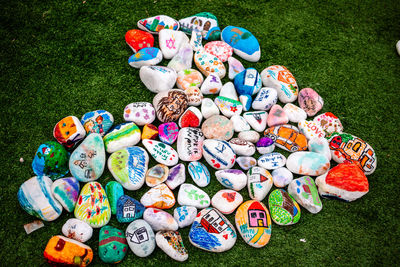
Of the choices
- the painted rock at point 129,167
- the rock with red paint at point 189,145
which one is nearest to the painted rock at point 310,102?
the rock with red paint at point 189,145

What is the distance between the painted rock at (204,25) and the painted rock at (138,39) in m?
0.33

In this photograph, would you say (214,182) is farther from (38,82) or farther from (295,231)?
(38,82)

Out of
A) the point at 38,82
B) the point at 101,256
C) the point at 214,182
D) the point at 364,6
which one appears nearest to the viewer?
the point at 101,256

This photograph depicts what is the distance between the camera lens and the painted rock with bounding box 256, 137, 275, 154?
1911 millimetres

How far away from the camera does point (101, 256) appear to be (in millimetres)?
1535

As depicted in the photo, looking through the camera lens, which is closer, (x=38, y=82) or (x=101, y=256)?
(x=101, y=256)

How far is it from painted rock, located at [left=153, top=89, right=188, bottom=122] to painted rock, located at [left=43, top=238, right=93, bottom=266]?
3.03 feet

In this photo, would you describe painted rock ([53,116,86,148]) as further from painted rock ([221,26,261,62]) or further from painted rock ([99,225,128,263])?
painted rock ([221,26,261,62])

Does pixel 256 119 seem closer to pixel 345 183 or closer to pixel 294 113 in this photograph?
pixel 294 113

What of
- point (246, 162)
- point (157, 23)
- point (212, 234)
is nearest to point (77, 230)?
point (212, 234)

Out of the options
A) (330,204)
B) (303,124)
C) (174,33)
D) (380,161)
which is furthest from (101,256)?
(380,161)

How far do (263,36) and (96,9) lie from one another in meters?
1.48

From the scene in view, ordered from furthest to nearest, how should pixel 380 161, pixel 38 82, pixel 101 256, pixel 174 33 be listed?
pixel 174 33 → pixel 38 82 → pixel 380 161 → pixel 101 256

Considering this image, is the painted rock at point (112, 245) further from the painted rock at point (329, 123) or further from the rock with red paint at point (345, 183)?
the painted rock at point (329, 123)
